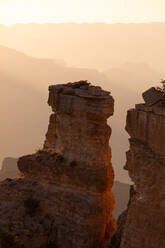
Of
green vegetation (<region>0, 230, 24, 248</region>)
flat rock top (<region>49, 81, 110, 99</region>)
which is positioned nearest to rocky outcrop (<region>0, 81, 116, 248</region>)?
flat rock top (<region>49, 81, 110, 99</region>)

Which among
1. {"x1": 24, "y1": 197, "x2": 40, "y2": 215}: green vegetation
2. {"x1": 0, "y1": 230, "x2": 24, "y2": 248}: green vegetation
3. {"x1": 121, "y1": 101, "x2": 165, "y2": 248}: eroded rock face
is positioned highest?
{"x1": 121, "y1": 101, "x2": 165, "y2": 248}: eroded rock face

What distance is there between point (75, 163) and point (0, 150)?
16379 cm

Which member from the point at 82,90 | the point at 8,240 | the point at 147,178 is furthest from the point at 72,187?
the point at 147,178

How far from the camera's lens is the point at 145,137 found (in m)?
21.6

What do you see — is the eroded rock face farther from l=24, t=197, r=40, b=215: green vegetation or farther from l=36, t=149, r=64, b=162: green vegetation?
l=24, t=197, r=40, b=215: green vegetation

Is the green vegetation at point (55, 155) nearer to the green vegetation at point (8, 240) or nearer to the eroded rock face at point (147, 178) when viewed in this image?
the green vegetation at point (8, 240)

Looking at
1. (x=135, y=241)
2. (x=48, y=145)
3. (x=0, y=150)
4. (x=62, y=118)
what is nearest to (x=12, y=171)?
(x=48, y=145)

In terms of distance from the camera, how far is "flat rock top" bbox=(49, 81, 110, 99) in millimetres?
25484

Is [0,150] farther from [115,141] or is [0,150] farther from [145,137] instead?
[145,137]

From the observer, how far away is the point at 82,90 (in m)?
26.1

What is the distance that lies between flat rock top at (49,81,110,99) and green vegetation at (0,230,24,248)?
9.17 m

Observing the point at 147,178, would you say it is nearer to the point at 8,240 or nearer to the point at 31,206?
the point at 31,206

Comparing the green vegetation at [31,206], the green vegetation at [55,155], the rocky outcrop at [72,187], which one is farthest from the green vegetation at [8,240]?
the green vegetation at [55,155]

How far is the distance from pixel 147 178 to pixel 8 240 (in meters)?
9.07
